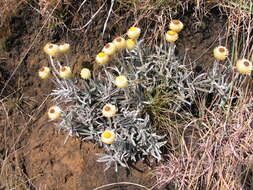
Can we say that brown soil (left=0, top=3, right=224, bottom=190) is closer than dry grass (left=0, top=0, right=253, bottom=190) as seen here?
No

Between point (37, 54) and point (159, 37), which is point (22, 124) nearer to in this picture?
point (37, 54)

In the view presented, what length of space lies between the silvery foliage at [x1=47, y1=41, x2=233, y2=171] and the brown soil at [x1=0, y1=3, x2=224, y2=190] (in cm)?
13

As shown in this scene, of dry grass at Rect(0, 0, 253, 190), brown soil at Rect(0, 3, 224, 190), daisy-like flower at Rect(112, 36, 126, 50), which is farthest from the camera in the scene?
brown soil at Rect(0, 3, 224, 190)

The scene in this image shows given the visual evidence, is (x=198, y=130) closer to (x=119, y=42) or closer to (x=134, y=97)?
(x=134, y=97)

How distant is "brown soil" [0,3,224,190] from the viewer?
6.92ft

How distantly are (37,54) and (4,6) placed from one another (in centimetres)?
40

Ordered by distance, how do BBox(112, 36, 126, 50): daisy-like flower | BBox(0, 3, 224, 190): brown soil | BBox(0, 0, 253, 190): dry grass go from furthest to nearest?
1. BBox(0, 3, 224, 190): brown soil
2. BBox(0, 0, 253, 190): dry grass
3. BBox(112, 36, 126, 50): daisy-like flower

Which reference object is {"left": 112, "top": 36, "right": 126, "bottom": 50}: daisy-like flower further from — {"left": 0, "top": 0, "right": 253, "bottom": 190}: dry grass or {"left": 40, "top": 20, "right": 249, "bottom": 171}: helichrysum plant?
{"left": 0, "top": 0, "right": 253, "bottom": 190}: dry grass

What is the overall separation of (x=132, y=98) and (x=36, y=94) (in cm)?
70

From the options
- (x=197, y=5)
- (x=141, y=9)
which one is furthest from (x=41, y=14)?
(x=197, y=5)

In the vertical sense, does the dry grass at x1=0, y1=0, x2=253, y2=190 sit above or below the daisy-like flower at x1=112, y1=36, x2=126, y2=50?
below

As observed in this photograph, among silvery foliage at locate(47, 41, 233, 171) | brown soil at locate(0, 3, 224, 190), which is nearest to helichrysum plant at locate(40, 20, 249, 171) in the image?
silvery foliage at locate(47, 41, 233, 171)

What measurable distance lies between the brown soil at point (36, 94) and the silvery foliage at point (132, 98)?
0.13 meters

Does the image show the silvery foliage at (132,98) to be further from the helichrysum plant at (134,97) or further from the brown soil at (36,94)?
the brown soil at (36,94)
